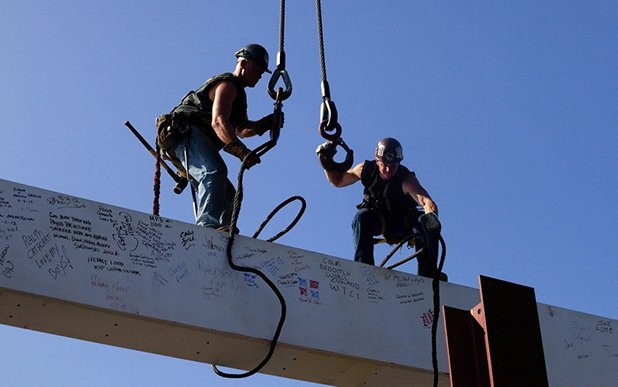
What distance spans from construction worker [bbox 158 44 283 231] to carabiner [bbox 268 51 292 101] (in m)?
0.25

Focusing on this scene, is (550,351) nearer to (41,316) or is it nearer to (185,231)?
(185,231)

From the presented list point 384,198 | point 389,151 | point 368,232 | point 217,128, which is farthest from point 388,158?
point 217,128

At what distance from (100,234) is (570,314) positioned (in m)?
2.24

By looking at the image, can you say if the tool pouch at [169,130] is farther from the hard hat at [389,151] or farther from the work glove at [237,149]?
the hard hat at [389,151]

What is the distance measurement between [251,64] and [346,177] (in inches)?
35.6

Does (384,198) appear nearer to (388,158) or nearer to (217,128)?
(388,158)

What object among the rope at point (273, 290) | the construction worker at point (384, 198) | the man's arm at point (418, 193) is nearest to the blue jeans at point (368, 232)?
the construction worker at point (384, 198)

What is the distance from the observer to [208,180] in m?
5.33

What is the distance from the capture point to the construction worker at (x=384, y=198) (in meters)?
5.91

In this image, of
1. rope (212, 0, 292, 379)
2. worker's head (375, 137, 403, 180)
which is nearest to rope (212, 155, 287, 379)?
rope (212, 0, 292, 379)

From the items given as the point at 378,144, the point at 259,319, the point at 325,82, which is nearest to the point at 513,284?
the point at 259,319

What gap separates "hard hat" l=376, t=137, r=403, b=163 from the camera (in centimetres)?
615

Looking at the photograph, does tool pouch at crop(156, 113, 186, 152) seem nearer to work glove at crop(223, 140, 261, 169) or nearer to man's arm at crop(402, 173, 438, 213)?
work glove at crop(223, 140, 261, 169)

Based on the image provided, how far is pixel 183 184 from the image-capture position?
19.4 feet
